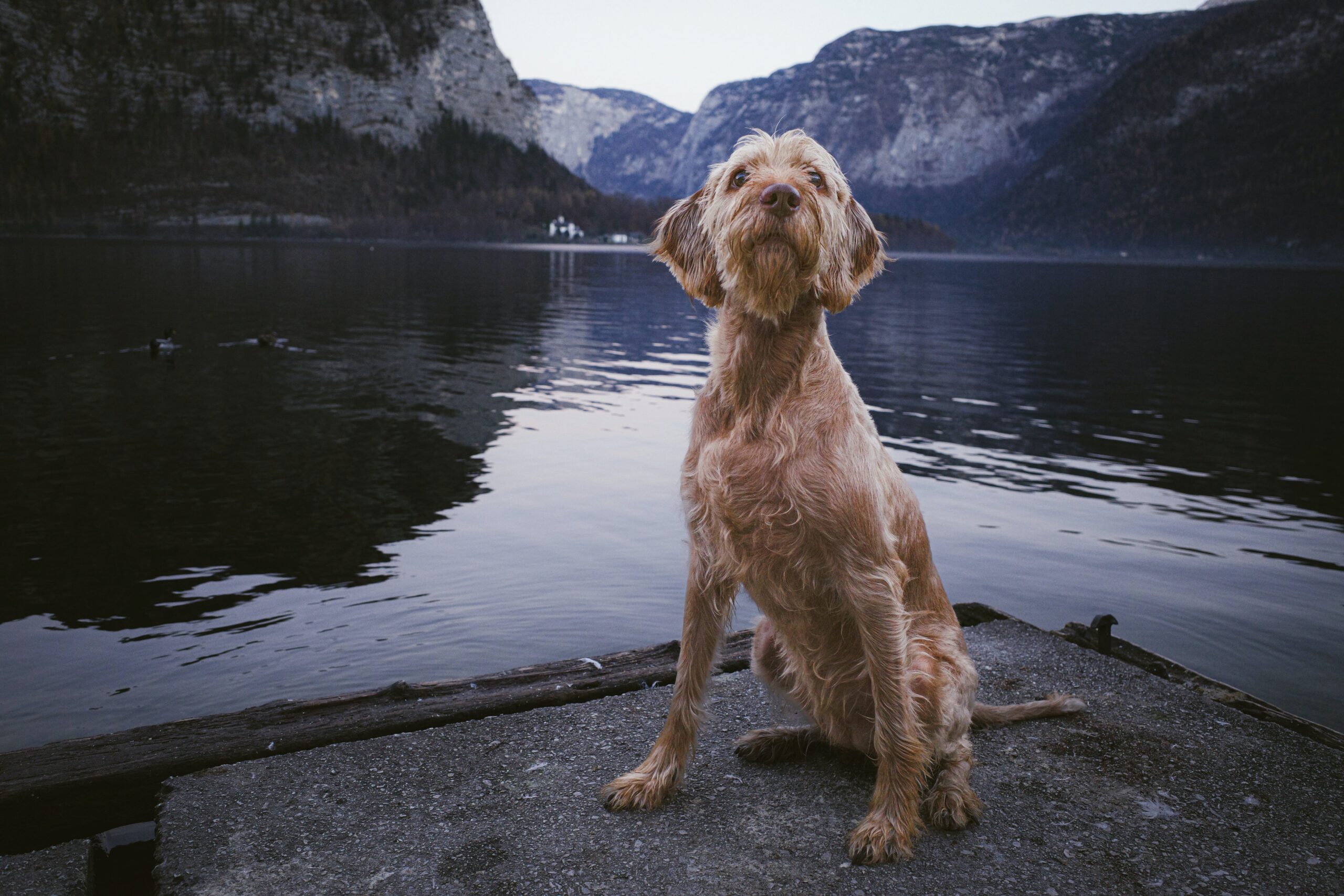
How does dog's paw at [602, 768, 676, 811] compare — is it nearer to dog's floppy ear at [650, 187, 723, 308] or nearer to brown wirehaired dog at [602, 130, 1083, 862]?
brown wirehaired dog at [602, 130, 1083, 862]

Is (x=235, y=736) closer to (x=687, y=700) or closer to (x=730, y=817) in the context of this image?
(x=687, y=700)

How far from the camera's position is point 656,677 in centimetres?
509

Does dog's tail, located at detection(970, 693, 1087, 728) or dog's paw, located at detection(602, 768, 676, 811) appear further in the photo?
dog's tail, located at detection(970, 693, 1087, 728)

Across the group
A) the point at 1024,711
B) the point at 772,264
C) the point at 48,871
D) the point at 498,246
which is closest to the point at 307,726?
the point at 48,871

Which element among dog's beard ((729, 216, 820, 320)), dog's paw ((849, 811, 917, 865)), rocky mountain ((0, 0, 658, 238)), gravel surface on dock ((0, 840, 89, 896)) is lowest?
gravel surface on dock ((0, 840, 89, 896))

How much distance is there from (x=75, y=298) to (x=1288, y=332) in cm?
5506

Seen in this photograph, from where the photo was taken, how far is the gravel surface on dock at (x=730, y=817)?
3340mm

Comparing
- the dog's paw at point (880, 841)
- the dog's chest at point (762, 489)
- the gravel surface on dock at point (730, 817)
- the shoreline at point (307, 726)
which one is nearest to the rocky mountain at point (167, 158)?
the shoreline at point (307, 726)

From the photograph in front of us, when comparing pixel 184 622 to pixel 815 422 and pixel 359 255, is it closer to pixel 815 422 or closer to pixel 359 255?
pixel 815 422

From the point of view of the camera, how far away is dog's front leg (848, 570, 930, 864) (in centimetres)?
345

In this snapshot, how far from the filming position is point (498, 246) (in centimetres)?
18075

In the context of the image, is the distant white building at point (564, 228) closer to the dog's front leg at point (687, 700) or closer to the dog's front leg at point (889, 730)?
the dog's front leg at point (687, 700)

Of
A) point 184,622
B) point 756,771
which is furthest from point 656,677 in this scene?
point 184,622

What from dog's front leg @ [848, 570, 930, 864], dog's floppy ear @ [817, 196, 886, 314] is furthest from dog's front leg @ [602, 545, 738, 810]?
dog's floppy ear @ [817, 196, 886, 314]
